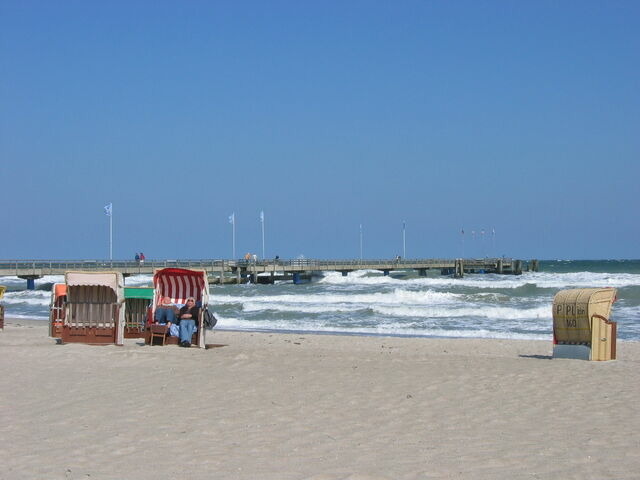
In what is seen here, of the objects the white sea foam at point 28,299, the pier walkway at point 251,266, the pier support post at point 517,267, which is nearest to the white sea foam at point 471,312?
the white sea foam at point 28,299

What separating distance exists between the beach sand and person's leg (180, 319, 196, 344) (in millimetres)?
1415

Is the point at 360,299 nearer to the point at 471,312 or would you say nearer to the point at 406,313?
the point at 406,313

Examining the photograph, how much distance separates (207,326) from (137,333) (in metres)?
2.54

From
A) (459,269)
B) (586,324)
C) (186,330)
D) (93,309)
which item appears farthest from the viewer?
(459,269)

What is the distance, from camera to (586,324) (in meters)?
13.9

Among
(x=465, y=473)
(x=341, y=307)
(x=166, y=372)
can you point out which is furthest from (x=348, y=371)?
(x=341, y=307)

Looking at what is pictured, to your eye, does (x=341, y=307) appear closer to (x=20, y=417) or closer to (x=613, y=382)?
(x=613, y=382)

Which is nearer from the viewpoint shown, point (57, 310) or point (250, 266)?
point (57, 310)

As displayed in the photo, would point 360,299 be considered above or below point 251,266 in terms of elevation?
below

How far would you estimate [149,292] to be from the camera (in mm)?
17453


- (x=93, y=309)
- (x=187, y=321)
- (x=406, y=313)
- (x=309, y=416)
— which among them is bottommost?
(x=406, y=313)

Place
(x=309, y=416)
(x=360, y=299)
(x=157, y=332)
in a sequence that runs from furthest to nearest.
A: 1. (x=360, y=299)
2. (x=157, y=332)
3. (x=309, y=416)

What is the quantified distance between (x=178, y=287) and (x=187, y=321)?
1.35m

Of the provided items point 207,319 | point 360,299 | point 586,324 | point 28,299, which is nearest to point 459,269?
point 360,299
